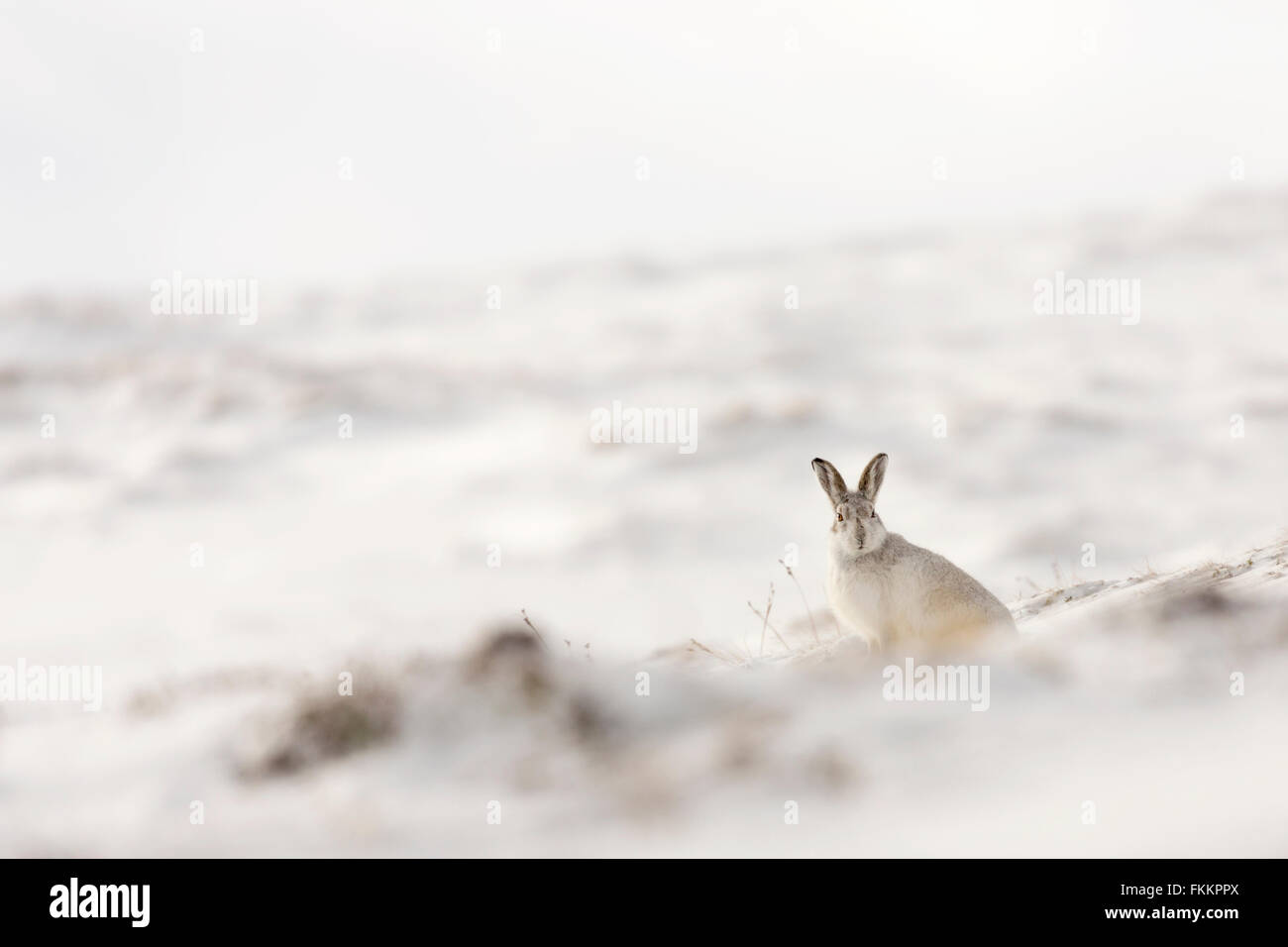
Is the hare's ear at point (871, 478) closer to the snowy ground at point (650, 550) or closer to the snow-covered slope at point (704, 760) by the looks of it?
the snowy ground at point (650, 550)

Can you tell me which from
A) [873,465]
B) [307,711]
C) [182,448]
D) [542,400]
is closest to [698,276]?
[542,400]

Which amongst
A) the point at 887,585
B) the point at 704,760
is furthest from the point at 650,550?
the point at 704,760

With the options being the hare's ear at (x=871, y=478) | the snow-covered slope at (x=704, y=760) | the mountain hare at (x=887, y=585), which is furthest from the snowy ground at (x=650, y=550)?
the hare's ear at (x=871, y=478)

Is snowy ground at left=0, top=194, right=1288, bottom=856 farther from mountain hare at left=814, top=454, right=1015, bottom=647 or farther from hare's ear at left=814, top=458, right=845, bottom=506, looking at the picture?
hare's ear at left=814, top=458, right=845, bottom=506

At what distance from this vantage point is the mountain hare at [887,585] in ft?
21.0

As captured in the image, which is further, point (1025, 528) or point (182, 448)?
→ point (182, 448)

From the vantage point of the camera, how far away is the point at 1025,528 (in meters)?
18.0

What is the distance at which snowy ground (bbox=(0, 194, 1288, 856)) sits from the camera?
12.3 feet

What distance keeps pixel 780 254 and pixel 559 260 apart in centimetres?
725

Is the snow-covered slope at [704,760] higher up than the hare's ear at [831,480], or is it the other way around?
the hare's ear at [831,480]

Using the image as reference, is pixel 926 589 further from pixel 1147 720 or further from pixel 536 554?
pixel 536 554

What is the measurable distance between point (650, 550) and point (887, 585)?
11.9 meters

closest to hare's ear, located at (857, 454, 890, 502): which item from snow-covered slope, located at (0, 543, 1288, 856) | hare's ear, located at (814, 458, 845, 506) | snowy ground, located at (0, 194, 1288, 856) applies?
hare's ear, located at (814, 458, 845, 506)

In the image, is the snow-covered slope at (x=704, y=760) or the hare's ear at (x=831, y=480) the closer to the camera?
the snow-covered slope at (x=704, y=760)
